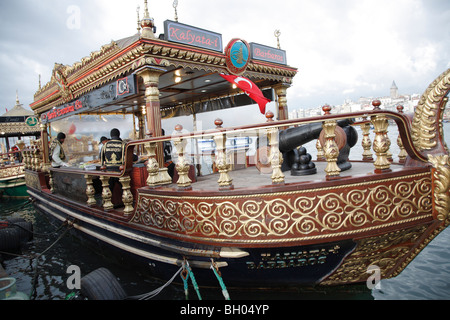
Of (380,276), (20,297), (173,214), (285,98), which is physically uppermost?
(285,98)

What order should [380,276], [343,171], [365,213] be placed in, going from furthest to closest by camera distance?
[343,171] → [380,276] → [365,213]

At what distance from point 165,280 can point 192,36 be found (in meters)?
4.23

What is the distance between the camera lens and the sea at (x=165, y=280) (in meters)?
3.51

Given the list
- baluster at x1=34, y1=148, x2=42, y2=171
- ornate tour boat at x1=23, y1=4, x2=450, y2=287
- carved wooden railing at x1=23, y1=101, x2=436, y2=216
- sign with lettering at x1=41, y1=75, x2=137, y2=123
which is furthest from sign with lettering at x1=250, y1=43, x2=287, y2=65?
baluster at x1=34, y1=148, x2=42, y2=171

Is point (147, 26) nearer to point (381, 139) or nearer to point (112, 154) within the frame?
point (112, 154)

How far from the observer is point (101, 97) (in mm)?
5590

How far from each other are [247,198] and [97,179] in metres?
4.04

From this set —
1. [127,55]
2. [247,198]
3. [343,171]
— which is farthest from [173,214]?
[127,55]

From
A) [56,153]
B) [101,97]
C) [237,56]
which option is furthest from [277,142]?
[56,153]

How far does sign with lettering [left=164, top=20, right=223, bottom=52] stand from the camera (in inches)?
182

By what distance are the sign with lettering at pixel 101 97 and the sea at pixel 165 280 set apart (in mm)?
2914

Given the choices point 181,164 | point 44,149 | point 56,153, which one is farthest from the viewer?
point 44,149
